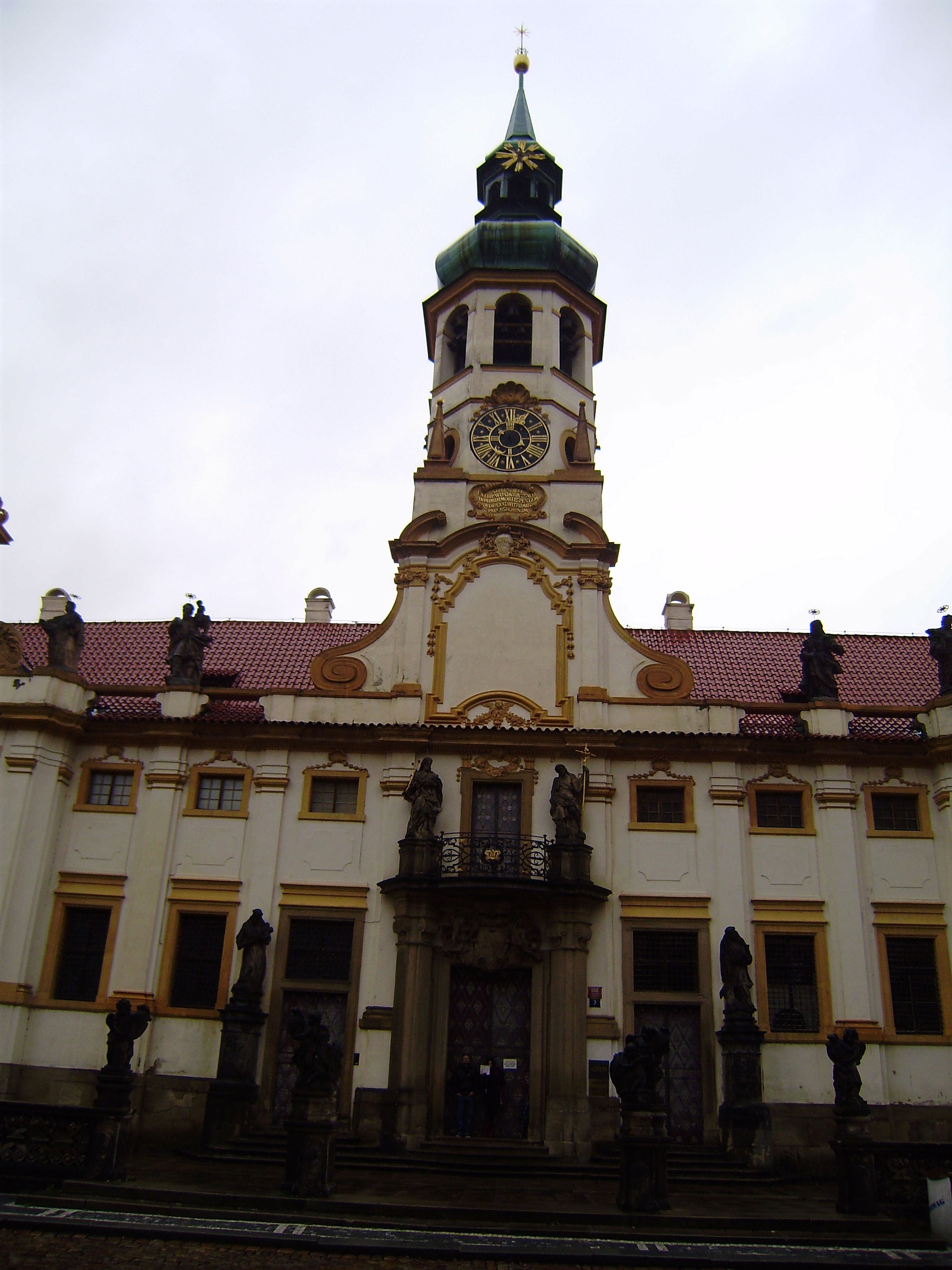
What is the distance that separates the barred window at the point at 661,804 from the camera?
23359mm

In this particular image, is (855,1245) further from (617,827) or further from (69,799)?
(69,799)

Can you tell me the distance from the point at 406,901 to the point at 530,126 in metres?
25.3

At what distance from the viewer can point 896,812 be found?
23516 millimetres

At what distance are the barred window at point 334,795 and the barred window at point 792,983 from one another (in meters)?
9.03

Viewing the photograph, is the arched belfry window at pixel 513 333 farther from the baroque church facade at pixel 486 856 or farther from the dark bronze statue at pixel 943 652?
→ the dark bronze statue at pixel 943 652

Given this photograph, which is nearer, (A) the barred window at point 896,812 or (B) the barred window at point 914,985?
(B) the barred window at point 914,985

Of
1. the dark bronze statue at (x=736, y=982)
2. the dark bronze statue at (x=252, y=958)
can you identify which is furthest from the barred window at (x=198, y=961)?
the dark bronze statue at (x=736, y=982)

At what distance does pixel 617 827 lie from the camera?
75.7ft

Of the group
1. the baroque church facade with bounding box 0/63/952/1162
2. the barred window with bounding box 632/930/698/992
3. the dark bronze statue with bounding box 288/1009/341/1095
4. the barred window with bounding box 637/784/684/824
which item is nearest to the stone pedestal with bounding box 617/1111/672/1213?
the dark bronze statue with bounding box 288/1009/341/1095

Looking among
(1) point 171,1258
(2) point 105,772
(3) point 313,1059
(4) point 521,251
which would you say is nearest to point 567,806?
(3) point 313,1059

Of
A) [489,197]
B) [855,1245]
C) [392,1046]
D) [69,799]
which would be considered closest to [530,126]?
[489,197]

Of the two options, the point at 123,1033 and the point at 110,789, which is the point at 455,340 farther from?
the point at 123,1033

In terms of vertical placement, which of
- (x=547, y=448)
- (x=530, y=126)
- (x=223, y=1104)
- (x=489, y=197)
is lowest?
(x=223, y=1104)

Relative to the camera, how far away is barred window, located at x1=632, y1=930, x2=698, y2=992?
22016 millimetres
